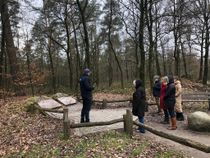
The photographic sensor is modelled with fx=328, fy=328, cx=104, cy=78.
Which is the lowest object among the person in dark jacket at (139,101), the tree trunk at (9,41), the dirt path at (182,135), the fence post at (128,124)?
the dirt path at (182,135)

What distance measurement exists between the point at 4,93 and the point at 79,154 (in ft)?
47.4

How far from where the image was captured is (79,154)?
9.16m

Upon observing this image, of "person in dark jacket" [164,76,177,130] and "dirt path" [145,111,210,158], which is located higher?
"person in dark jacket" [164,76,177,130]

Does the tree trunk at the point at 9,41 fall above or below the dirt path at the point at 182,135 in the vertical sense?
above

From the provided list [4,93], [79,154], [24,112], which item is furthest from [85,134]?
[4,93]

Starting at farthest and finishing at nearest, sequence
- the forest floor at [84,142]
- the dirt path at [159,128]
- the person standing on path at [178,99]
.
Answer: the person standing on path at [178,99] < the dirt path at [159,128] < the forest floor at [84,142]

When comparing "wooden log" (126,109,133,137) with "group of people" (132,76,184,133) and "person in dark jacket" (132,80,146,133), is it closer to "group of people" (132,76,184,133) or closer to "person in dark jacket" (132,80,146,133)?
"group of people" (132,76,184,133)

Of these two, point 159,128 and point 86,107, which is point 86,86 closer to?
point 86,107

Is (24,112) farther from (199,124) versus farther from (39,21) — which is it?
(39,21)

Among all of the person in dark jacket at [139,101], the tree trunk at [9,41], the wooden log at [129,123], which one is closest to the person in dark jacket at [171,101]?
the person in dark jacket at [139,101]

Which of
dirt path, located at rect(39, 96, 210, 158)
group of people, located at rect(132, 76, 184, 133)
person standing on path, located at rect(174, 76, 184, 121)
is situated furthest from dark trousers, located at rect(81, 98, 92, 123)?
person standing on path, located at rect(174, 76, 184, 121)

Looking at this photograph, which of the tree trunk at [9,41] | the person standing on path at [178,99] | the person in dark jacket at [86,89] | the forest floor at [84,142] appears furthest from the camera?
the tree trunk at [9,41]

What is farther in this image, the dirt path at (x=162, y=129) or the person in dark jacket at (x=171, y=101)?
the person in dark jacket at (x=171, y=101)

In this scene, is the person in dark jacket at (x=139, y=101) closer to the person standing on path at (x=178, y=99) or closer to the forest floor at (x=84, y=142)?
the forest floor at (x=84, y=142)
